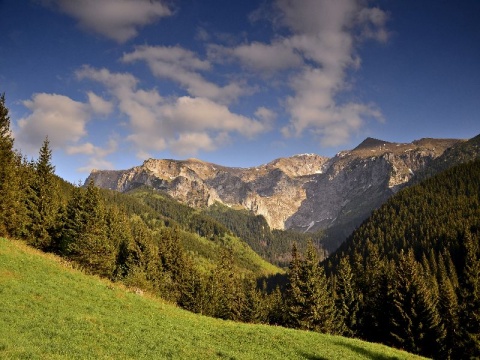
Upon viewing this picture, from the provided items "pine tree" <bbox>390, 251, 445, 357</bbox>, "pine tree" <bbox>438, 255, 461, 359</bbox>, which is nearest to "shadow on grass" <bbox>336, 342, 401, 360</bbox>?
"pine tree" <bbox>390, 251, 445, 357</bbox>

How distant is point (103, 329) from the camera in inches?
912

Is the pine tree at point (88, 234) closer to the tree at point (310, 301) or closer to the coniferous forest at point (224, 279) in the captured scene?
the coniferous forest at point (224, 279)

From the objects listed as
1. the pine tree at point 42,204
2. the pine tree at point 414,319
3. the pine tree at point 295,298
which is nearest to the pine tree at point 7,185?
the pine tree at point 42,204

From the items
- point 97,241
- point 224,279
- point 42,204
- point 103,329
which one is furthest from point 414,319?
point 42,204

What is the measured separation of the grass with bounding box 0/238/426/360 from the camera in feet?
62.6

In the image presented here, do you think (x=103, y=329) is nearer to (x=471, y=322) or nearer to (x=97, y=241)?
(x=97, y=241)

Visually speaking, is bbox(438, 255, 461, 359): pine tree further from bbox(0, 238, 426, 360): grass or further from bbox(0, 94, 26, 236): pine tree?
bbox(0, 94, 26, 236): pine tree

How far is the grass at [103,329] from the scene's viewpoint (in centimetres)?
1909

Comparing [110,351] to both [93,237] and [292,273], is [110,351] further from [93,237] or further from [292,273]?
[292,273]

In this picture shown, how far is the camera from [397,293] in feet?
210

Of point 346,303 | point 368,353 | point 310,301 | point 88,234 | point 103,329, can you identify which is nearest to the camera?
point 103,329

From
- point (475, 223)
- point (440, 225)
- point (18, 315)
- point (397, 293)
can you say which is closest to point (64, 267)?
point (18, 315)

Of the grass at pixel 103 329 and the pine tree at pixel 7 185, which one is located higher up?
the pine tree at pixel 7 185

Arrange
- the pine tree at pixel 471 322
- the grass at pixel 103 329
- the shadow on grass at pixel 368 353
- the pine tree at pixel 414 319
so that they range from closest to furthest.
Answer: the grass at pixel 103 329
the shadow on grass at pixel 368 353
the pine tree at pixel 471 322
the pine tree at pixel 414 319
